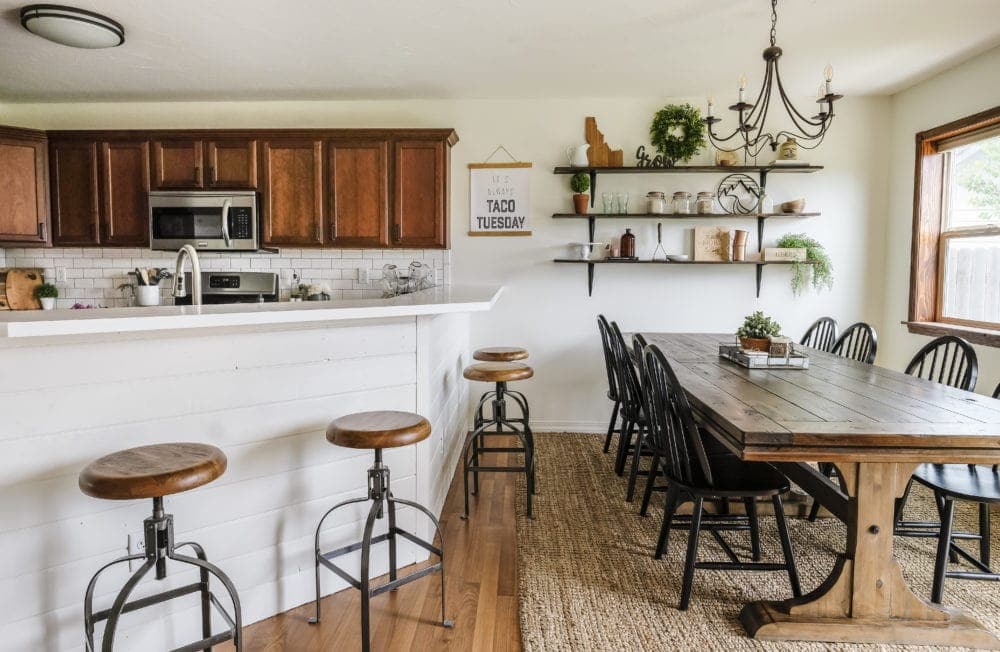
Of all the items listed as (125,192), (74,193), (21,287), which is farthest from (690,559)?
(21,287)

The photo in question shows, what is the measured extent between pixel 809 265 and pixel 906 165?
3.12ft

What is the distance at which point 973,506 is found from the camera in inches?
120

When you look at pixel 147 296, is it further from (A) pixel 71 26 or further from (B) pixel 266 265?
(B) pixel 266 265

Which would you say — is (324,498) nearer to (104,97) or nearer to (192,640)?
(192,640)

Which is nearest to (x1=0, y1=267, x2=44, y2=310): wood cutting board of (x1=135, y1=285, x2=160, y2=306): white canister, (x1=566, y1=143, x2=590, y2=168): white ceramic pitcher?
(x1=135, y1=285, x2=160, y2=306): white canister

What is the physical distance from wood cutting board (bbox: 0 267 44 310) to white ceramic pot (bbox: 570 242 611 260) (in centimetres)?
408

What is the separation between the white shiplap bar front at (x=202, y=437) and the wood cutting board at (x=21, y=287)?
138 inches

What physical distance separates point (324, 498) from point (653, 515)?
5.40ft

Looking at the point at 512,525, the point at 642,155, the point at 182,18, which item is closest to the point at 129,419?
the point at 512,525

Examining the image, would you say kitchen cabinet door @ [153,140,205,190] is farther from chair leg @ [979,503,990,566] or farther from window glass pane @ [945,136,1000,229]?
window glass pane @ [945,136,1000,229]

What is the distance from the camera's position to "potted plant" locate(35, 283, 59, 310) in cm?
431

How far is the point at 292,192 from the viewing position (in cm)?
418

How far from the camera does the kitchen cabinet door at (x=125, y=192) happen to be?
4.16 meters

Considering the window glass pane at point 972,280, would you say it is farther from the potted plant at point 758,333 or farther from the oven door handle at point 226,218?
the oven door handle at point 226,218
